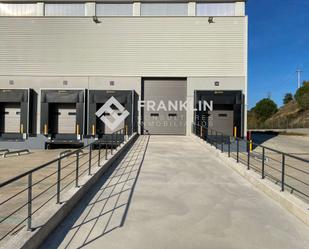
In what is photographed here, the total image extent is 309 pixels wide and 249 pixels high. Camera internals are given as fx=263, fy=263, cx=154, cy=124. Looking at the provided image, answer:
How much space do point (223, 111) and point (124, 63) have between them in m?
6.65

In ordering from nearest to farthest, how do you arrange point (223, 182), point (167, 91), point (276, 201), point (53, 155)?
point (276, 201) < point (223, 182) < point (53, 155) < point (167, 91)

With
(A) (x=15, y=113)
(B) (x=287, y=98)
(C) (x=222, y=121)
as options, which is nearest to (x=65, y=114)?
(A) (x=15, y=113)

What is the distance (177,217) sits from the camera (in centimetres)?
400

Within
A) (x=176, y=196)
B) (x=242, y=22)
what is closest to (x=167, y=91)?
(x=242, y=22)

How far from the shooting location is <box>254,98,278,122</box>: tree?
60.7 meters

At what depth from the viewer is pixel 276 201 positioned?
4.74m

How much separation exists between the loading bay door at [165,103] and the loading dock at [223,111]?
125 centimetres

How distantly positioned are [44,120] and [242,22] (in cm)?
1300

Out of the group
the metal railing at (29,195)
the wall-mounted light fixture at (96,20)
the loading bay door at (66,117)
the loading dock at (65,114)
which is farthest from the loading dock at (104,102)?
the metal railing at (29,195)

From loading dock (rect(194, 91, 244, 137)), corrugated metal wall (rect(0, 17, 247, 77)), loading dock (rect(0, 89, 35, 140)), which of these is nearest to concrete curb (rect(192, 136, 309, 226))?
loading dock (rect(194, 91, 244, 137))

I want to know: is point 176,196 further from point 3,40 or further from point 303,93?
point 303,93

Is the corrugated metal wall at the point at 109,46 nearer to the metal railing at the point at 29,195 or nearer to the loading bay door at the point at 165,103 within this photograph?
the loading bay door at the point at 165,103

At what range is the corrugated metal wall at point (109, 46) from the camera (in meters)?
16.0

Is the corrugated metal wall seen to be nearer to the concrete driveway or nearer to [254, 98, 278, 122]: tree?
the concrete driveway
